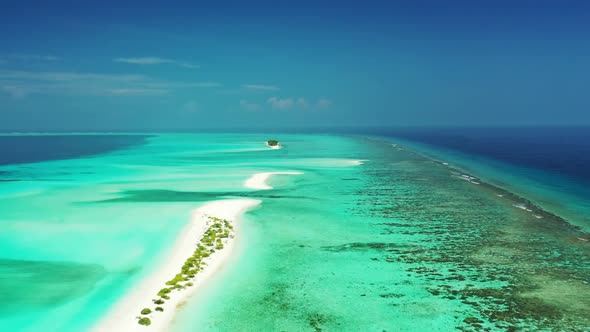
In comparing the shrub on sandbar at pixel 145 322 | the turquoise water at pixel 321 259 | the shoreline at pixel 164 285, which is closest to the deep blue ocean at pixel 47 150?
the turquoise water at pixel 321 259

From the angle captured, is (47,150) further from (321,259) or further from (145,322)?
(145,322)

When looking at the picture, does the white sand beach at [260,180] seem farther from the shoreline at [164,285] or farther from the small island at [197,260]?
the small island at [197,260]

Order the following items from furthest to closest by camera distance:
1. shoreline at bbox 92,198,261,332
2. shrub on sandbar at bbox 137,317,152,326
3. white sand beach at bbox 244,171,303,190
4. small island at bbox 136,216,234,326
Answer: white sand beach at bbox 244,171,303,190, small island at bbox 136,216,234,326, shoreline at bbox 92,198,261,332, shrub on sandbar at bbox 137,317,152,326

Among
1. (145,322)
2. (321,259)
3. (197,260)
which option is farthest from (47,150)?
(145,322)

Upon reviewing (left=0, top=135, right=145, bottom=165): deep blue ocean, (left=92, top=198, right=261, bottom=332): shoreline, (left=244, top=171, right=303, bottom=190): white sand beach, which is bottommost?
(left=0, top=135, right=145, bottom=165): deep blue ocean

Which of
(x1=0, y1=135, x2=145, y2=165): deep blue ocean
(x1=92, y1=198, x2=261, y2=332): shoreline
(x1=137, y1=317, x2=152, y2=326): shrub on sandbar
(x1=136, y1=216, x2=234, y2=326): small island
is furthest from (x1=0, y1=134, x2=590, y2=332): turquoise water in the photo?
(x1=0, y1=135, x2=145, y2=165): deep blue ocean

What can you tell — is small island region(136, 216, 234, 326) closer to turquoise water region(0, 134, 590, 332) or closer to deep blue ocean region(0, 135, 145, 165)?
turquoise water region(0, 134, 590, 332)
